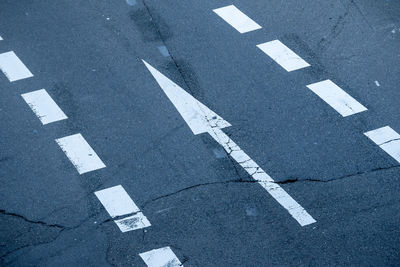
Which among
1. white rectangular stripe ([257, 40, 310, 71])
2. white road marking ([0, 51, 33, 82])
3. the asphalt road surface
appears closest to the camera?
the asphalt road surface

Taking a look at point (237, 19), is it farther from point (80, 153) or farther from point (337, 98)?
point (80, 153)

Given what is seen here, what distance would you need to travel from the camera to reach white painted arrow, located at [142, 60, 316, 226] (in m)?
6.15

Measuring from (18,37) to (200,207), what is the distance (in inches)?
163

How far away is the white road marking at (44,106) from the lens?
6.74 metres

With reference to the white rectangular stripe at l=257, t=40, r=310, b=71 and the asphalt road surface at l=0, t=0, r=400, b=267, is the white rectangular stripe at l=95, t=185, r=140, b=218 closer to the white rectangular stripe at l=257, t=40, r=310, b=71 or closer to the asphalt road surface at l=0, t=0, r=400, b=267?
the asphalt road surface at l=0, t=0, r=400, b=267

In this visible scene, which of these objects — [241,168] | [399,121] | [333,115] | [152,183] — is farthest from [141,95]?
[399,121]

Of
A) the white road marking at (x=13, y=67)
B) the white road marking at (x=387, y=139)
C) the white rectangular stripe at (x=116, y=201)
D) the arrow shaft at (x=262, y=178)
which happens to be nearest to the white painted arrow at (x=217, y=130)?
the arrow shaft at (x=262, y=178)

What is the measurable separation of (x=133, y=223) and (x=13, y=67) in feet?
10.5

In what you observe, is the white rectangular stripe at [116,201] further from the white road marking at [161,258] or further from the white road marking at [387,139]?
the white road marking at [387,139]

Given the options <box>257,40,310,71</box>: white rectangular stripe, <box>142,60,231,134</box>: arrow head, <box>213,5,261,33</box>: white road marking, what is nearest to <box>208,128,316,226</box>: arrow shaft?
<box>142,60,231,134</box>: arrow head

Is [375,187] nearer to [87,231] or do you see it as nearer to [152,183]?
[152,183]

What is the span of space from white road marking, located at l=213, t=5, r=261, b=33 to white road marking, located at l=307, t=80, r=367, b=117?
1.49 metres

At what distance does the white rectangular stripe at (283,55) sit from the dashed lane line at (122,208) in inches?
128

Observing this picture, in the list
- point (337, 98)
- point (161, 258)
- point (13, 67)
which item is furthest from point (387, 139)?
point (13, 67)
